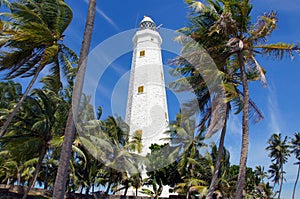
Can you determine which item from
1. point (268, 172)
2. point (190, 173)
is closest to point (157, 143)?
point (190, 173)

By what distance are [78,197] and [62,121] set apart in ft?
22.3

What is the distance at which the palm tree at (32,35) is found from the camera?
10.2 metres

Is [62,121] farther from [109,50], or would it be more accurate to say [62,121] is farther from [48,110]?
[109,50]

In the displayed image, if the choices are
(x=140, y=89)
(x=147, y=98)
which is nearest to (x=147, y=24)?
(x=140, y=89)

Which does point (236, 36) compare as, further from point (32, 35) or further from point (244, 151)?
point (32, 35)

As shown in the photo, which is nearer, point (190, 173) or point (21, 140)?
point (21, 140)

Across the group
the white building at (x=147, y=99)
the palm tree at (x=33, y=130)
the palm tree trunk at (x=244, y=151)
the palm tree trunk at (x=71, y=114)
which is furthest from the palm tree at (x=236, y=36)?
the white building at (x=147, y=99)

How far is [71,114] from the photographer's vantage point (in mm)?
6957

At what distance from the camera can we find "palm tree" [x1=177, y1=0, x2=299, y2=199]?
1011 centimetres

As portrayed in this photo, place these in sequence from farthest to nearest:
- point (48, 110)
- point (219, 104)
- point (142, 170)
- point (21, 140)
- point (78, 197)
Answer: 1. point (142, 170)
2. point (78, 197)
3. point (48, 110)
4. point (21, 140)
5. point (219, 104)

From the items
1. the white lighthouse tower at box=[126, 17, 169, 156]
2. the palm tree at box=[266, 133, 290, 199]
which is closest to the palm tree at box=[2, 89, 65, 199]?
the white lighthouse tower at box=[126, 17, 169, 156]

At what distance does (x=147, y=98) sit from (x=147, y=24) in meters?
10.4

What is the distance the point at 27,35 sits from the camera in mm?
10031

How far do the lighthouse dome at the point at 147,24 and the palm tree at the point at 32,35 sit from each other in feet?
65.4
